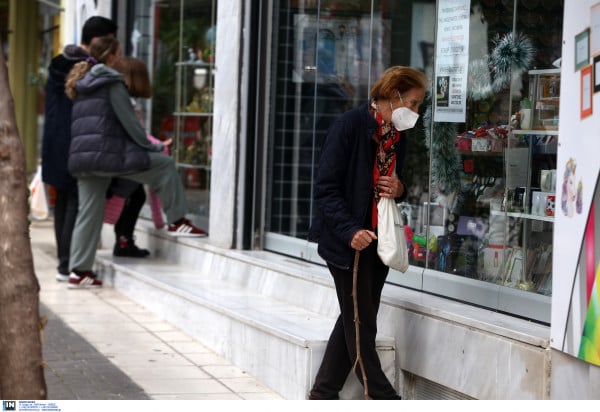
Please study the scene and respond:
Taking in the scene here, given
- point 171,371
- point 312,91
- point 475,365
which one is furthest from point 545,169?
point 312,91

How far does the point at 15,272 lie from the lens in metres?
3.36

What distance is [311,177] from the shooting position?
8.73 metres

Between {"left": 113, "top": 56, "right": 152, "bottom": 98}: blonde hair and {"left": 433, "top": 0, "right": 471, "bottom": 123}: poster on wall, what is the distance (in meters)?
3.95

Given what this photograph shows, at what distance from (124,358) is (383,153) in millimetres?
2533

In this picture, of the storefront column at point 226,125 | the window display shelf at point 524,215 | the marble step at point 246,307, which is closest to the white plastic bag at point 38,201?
the marble step at point 246,307

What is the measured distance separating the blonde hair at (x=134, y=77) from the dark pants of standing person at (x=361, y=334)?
4.85 metres

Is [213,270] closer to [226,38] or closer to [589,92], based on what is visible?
[226,38]

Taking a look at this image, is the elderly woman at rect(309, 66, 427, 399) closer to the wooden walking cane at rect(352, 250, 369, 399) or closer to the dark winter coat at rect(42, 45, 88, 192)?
the wooden walking cane at rect(352, 250, 369, 399)

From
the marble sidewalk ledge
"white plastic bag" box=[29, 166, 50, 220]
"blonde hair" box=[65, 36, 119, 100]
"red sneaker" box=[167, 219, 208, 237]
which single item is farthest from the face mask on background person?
"white plastic bag" box=[29, 166, 50, 220]

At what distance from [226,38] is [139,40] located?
128 inches

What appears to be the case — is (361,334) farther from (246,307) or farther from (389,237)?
(246,307)

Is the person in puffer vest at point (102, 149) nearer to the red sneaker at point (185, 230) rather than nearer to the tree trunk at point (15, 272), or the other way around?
the red sneaker at point (185, 230)

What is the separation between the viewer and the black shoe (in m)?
10.7

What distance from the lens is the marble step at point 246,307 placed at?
20.6 feet
